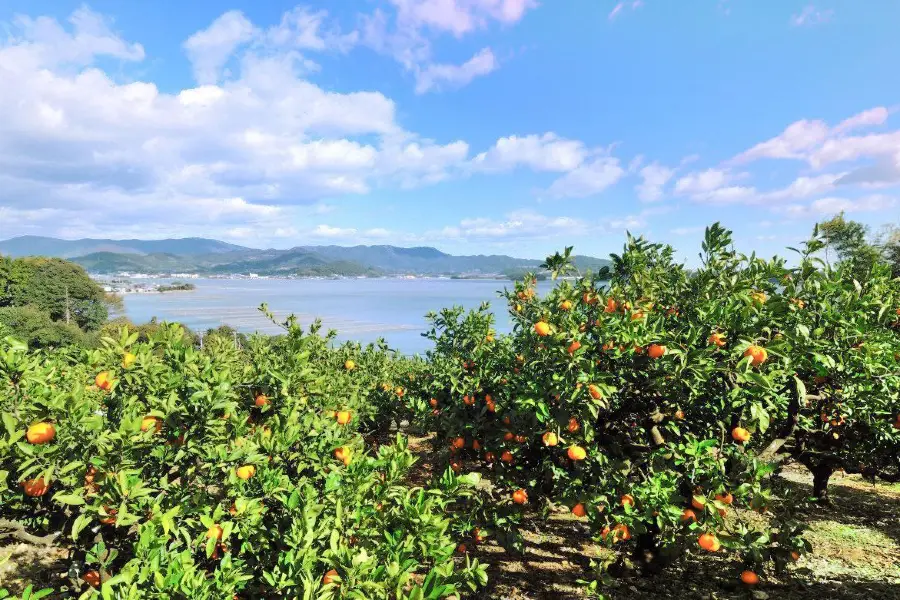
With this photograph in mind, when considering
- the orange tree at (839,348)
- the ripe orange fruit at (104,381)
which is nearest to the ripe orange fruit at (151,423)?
the ripe orange fruit at (104,381)

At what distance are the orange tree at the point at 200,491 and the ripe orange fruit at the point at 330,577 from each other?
0.4 inches

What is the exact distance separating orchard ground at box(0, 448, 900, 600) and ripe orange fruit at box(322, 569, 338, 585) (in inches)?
103

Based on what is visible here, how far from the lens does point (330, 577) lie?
2.34 m

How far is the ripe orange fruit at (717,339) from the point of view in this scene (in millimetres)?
3400

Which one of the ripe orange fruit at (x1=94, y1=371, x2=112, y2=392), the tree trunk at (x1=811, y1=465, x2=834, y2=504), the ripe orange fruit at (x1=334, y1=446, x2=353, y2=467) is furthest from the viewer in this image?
the tree trunk at (x1=811, y1=465, x2=834, y2=504)

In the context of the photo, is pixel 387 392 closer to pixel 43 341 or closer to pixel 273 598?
pixel 273 598

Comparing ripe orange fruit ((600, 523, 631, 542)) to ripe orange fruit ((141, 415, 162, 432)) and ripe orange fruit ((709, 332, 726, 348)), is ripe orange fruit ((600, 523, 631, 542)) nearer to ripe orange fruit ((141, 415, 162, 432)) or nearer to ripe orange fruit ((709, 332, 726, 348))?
ripe orange fruit ((709, 332, 726, 348))

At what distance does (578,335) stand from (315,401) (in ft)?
7.58

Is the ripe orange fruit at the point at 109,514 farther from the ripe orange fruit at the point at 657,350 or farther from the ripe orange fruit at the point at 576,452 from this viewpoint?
the ripe orange fruit at the point at 657,350

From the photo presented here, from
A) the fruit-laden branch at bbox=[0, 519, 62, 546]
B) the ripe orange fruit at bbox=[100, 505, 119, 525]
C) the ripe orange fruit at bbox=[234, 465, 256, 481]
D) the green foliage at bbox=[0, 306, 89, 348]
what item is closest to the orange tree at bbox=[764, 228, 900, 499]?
the ripe orange fruit at bbox=[234, 465, 256, 481]

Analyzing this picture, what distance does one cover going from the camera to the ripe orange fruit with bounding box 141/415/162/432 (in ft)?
9.63

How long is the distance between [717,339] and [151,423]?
406cm

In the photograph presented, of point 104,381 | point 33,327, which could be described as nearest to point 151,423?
point 104,381

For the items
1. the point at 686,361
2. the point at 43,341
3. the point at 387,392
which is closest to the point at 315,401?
the point at 686,361
